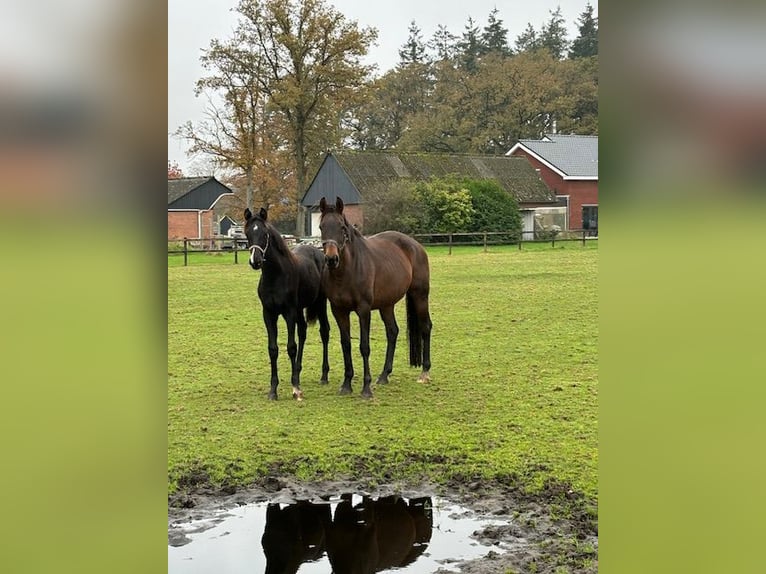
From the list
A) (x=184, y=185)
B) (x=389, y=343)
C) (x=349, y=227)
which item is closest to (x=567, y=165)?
(x=184, y=185)

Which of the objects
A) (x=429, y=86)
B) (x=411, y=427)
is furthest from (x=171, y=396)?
(x=429, y=86)

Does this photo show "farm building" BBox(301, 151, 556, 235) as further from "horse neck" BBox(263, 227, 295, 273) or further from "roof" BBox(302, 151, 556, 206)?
"horse neck" BBox(263, 227, 295, 273)

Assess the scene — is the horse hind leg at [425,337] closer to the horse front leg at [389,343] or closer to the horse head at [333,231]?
the horse front leg at [389,343]

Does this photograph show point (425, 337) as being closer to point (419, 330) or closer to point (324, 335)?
point (419, 330)

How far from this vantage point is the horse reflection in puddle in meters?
3.70

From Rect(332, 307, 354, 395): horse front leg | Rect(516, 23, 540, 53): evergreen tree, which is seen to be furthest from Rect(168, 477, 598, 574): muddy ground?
Rect(516, 23, 540, 53): evergreen tree

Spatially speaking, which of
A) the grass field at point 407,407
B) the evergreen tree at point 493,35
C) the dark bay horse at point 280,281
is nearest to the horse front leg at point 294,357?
the dark bay horse at point 280,281

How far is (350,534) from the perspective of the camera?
158 inches

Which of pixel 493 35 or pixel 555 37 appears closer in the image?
pixel 555 37

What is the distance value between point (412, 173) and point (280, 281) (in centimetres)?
2330

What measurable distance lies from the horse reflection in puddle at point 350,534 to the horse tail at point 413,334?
3366 millimetres

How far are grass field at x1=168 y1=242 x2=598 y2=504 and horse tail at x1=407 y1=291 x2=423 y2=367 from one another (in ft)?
0.68

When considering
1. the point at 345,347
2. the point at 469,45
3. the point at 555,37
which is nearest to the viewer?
the point at 345,347
